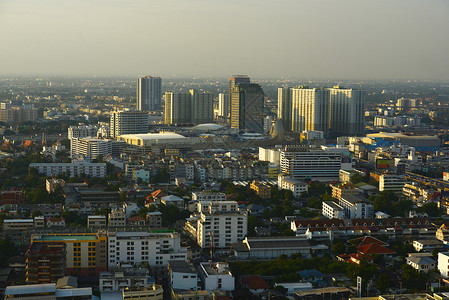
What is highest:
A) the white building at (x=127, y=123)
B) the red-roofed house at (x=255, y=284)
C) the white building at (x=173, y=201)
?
the white building at (x=127, y=123)

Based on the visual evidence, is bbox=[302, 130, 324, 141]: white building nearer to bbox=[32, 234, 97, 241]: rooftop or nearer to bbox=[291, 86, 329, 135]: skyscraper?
bbox=[291, 86, 329, 135]: skyscraper

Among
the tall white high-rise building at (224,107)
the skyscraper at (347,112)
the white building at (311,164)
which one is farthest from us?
the tall white high-rise building at (224,107)

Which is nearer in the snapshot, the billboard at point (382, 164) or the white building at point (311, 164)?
the white building at point (311, 164)

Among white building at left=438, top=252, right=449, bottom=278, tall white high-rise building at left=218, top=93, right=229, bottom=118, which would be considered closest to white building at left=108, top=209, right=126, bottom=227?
white building at left=438, top=252, right=449, bottom=278

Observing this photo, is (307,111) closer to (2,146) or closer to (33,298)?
(2,146)

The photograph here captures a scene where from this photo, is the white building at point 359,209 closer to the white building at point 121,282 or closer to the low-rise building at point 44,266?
the white building at point 121,282

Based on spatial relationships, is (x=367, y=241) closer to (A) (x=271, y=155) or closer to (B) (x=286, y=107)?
(A) (x=271, y=155)

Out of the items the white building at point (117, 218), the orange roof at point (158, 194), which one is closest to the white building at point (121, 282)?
the white building at point (117, 218)

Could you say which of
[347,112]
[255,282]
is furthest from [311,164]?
[347,112]
